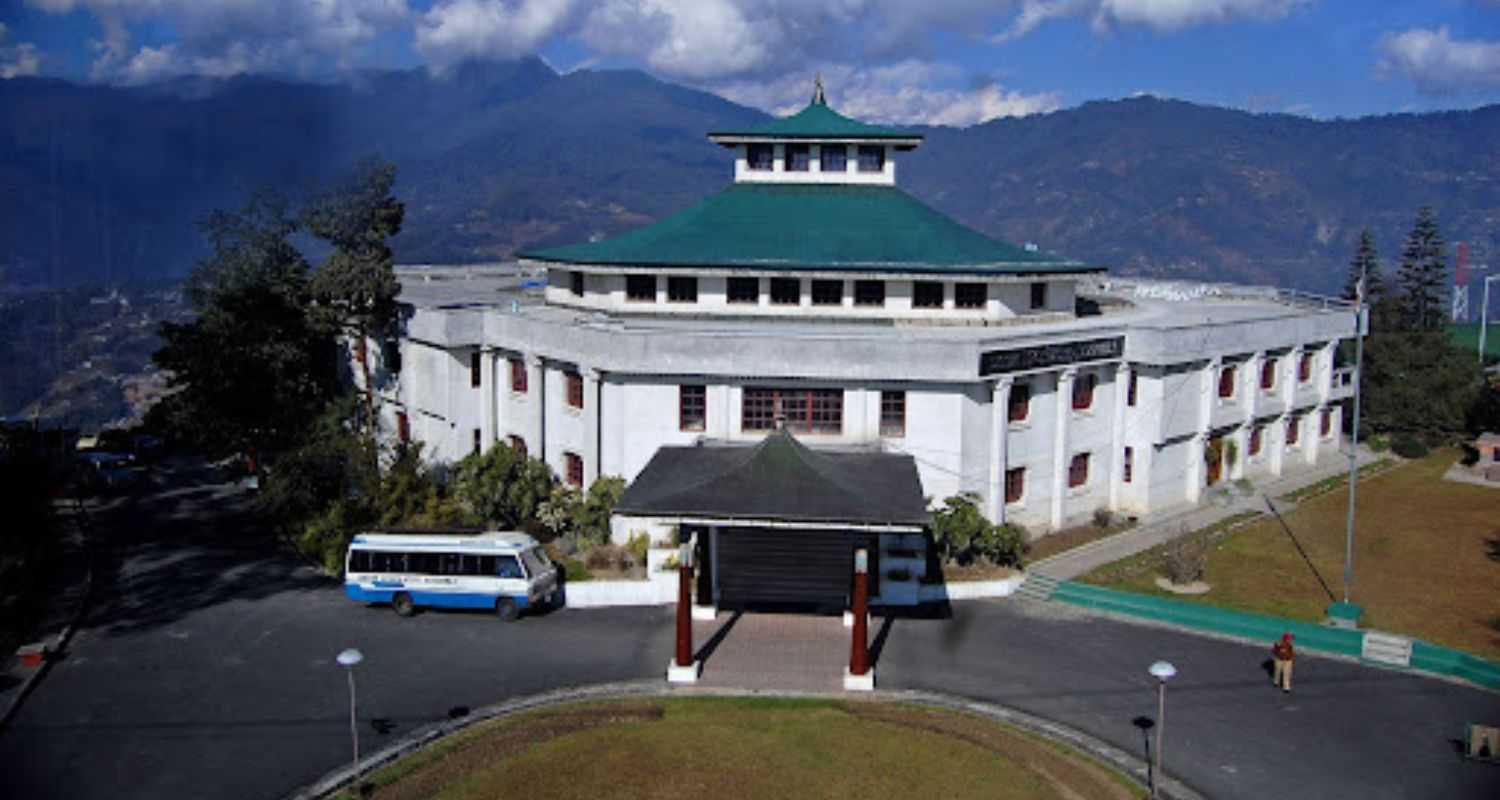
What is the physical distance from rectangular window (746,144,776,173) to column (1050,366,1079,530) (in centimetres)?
1780

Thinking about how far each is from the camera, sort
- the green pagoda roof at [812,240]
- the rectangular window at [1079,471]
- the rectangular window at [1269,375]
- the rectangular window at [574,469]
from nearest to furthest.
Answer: the rectangular window at [574,469] < the rectangular window at [1079,471] < the green pagoda roof at [812,240] < the rectangular window at [1269,375]

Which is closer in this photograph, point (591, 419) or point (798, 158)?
point (591, 419)

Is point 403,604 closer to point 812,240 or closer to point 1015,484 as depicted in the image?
point 1015,484

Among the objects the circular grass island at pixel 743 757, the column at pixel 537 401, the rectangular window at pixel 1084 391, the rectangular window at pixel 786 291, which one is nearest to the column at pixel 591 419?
the column at pixel 537 401

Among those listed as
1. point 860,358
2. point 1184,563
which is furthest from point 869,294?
point 1184,563

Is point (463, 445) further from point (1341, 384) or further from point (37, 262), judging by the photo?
point (37, 262)

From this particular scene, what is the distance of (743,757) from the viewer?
25.7m

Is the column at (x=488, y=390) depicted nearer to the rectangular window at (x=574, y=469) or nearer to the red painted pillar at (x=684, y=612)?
the rectangular window at (x=574, y=469)

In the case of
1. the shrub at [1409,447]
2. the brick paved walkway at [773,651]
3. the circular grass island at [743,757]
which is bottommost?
the circular grass island at [743,757]

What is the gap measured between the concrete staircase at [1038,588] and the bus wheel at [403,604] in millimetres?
18954

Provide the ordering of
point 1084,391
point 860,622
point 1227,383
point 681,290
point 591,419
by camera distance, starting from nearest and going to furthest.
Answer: point 860,622 → point 591,419 → point 1084,391 → point 681,290 → point 1227,383

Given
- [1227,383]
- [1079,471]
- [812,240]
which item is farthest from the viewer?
[1227,383]

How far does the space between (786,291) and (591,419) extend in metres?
10.6

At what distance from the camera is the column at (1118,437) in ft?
148
